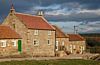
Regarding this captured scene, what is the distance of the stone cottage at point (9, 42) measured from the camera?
183 feet

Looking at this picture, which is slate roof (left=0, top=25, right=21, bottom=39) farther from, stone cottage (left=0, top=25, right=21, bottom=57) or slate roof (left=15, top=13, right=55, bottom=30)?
slate roof (left=15, top=13, right=55, bottom=30)

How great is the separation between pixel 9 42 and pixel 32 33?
6.93m

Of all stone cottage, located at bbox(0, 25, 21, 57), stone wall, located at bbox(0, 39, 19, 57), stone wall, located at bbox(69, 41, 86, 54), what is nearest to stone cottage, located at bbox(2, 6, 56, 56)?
stone cottage, located at bbox(0, 25, 21, 57)

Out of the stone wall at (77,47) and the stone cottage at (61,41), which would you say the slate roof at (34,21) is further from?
the stone wall at (77,47)

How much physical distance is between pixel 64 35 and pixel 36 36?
1536 centimetres

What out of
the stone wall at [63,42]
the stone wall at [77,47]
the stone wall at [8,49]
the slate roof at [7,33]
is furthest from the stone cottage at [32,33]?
the stone wall at [77,47]

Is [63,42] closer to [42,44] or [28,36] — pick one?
[42,44]

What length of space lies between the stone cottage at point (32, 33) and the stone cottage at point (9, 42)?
1.63m

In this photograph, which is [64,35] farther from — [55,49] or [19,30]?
[19,30]

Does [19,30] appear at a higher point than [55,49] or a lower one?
higher

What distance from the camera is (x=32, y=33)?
6209 centimetres

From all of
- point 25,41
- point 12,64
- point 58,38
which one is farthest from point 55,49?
point 12,64

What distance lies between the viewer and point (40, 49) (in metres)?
63.9

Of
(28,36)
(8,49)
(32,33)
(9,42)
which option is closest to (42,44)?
(32,33)
